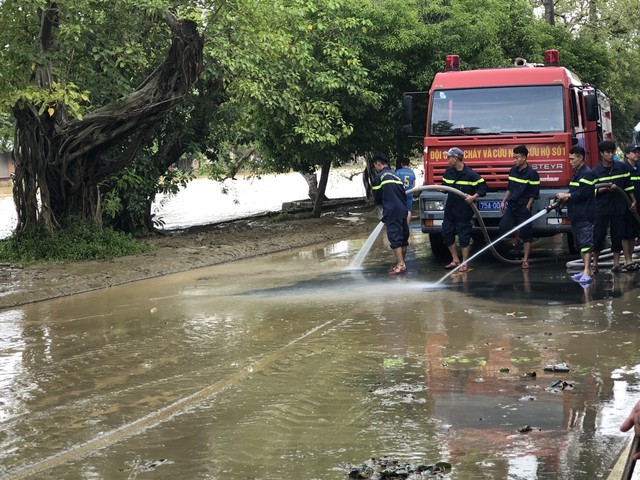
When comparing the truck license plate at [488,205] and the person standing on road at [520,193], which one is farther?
the truck license plate at [488,205]

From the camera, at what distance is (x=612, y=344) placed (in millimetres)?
8703

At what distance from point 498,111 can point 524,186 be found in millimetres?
1615

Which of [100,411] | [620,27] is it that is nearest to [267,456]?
[100,411]

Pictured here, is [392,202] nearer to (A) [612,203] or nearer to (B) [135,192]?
(A) [612,203]

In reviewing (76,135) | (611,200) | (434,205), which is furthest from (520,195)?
(76,135)

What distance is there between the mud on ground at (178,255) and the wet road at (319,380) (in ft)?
2.90

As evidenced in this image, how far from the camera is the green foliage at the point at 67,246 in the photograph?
16234 mm

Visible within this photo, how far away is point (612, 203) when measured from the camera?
43.2ft

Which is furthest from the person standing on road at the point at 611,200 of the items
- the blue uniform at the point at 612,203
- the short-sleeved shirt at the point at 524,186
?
the short-sleeved shirt at the point at 524,186

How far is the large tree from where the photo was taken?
14648mm

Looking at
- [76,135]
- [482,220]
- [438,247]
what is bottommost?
[438,247]

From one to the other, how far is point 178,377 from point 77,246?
29.4ft

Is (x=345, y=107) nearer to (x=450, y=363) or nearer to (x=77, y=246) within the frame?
(x=77, y=246)

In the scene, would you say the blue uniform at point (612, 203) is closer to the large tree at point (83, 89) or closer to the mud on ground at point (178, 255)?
the mud on ground at point (178, 255)
